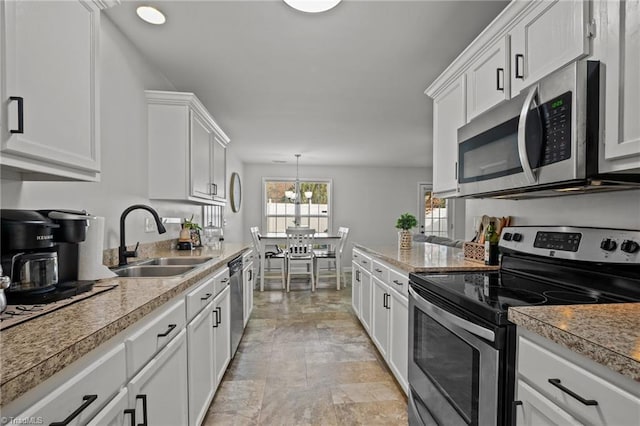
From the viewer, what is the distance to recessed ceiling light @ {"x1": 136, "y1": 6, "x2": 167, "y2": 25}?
1743mm

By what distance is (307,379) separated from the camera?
2232mm

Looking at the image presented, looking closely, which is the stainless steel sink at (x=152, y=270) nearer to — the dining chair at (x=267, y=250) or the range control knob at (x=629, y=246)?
the range control knob at (x=629, y=246)

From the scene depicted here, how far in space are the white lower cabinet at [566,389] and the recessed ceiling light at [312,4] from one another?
1658 millimetres

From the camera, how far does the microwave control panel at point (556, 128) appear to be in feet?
3.58

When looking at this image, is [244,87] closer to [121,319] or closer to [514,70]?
[514,70]

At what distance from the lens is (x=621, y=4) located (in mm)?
973

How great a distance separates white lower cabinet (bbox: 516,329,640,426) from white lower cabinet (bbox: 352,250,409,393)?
961 mm

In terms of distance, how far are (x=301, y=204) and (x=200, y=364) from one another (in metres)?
5.41

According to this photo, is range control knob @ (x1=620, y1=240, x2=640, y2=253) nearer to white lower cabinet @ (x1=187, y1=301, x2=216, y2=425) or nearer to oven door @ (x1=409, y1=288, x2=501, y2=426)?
oven door @ (x1=409, y1=288, x2=501, y2=426)

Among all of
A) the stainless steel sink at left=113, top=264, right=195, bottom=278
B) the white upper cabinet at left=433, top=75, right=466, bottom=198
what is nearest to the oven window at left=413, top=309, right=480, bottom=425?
the white upper cabinet at left=433, top=75, right=466, bottom=198

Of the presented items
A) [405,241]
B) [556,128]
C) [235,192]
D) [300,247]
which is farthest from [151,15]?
[235,192]

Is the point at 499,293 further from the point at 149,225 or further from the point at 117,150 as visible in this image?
the point at 149,225

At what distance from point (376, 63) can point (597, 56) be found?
1519 mm

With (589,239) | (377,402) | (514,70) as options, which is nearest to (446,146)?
(514,70)
